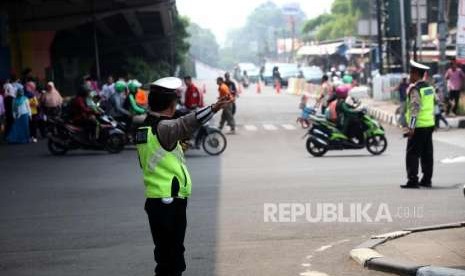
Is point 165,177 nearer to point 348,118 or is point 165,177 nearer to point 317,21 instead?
point 348,118

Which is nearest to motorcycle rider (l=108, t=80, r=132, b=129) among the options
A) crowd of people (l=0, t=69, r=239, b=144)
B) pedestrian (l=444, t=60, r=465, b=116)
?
crowd of people (l=0, t=69, r=239, b=144)

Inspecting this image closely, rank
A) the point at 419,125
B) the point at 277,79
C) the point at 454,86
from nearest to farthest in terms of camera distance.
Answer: the point at 419,125 → the point at 454,86 → the point at 277,79

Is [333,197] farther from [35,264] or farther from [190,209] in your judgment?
[35,264]

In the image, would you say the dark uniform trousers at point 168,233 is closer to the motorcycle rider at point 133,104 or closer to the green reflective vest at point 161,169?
the green reflective vest at point 161,169

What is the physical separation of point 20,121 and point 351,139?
10.1 m

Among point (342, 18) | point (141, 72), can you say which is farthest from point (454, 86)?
point (342, 18)

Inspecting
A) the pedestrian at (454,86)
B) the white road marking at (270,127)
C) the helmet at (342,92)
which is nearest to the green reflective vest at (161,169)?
the helmet at (342,92)

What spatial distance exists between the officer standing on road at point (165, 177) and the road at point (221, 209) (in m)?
1.71

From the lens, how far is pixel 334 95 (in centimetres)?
→ 1966

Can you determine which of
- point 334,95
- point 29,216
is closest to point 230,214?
point 29,216

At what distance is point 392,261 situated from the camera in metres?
7.45

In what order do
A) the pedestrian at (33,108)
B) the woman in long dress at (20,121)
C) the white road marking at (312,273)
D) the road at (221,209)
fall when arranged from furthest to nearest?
the pedestrian at (33,108)
the woman in long dress at (20,121)
the road at (221,209)
the white road marking at (312,273)

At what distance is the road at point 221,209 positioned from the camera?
328 inches

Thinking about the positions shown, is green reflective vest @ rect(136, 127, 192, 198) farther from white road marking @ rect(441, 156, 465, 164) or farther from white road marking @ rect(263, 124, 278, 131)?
white road marking @ rect(263, 124, 278, 131)
